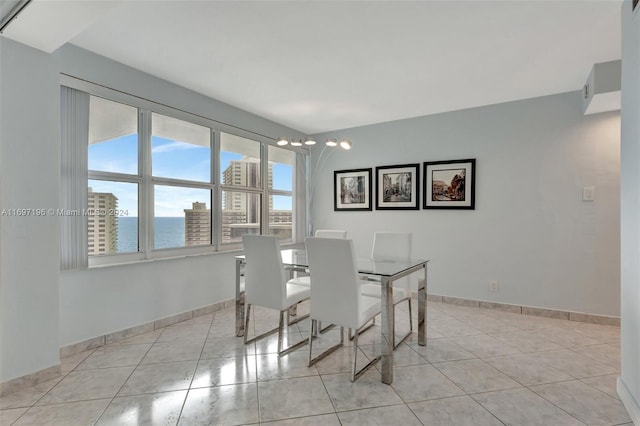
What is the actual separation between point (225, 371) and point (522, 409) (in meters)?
1.90

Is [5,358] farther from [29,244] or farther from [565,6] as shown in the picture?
[565,6]

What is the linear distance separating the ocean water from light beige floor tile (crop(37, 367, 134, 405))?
41.2 inches

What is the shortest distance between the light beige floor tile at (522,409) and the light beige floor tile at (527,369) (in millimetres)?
172

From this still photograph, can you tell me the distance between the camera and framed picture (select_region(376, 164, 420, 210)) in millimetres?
4191

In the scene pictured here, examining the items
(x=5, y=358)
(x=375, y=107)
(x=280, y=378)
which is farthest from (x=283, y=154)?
(x=5, y=358)

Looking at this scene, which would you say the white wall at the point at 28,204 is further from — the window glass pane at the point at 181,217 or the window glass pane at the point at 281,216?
the window glass pane at the point at 281,216

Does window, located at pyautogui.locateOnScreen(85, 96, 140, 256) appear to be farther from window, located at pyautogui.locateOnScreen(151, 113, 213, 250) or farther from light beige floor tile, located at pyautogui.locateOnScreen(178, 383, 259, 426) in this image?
light beige floor tile, located at pyautogui.locateOnScreen(178, 383, 259, 426)

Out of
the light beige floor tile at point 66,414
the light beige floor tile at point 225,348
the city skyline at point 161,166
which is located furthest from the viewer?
the city skyline at point 161,166

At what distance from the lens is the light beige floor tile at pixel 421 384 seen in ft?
6.32

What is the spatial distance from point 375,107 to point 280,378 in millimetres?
3111

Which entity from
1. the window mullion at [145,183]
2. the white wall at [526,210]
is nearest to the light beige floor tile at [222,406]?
the window mullion at [145,183]

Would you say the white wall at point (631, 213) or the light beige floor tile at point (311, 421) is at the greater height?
the white wall at point (631, 213)

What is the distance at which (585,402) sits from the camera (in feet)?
6.09

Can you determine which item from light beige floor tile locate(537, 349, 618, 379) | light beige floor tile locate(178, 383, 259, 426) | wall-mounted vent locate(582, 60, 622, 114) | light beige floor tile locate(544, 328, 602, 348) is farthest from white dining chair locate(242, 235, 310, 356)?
wall-mounted vent locate(582, 60, 622, 114)
